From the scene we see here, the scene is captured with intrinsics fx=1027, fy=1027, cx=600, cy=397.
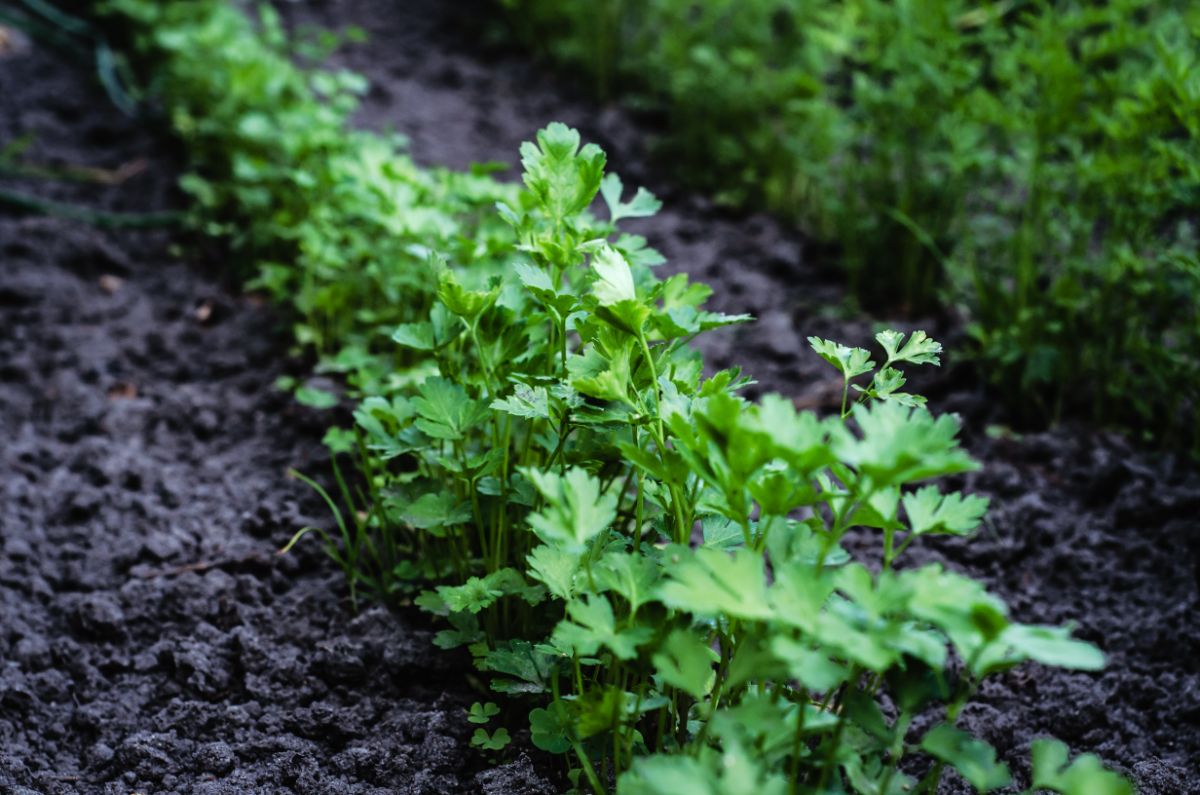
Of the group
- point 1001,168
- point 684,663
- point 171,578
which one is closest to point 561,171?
point 684,663

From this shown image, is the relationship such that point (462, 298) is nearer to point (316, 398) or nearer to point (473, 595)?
point (473, 595)

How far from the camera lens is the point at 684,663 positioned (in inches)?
40.1

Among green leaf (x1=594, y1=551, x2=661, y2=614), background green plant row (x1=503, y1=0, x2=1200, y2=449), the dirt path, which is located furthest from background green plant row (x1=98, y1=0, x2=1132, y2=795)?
background green plant row (x1=503, y1=0, x2=1200, y2=449)

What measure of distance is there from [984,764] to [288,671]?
1.09 meters

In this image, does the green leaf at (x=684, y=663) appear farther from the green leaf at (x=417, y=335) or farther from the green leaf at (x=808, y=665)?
the green leaf at (x=417, y=335)

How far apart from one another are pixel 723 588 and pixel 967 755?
0.28 meters

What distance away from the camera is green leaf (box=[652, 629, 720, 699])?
3.25ft

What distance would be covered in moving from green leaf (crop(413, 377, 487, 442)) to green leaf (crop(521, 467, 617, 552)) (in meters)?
0.35

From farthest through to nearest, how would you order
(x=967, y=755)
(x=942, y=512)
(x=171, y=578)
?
(x=171, y=578)
(x=942, y=512)
(x=967, y=755)

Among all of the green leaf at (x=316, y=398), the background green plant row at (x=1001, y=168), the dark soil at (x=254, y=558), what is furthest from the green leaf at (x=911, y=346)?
the green leaf at (x=316, y=398)

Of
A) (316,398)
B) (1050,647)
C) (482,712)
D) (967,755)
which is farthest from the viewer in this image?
(316,398)

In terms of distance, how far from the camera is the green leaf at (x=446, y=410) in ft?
4.59

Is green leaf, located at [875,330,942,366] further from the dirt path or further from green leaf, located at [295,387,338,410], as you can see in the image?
green leaf, located at [295,387,338,410]

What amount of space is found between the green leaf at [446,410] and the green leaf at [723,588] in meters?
0.52
